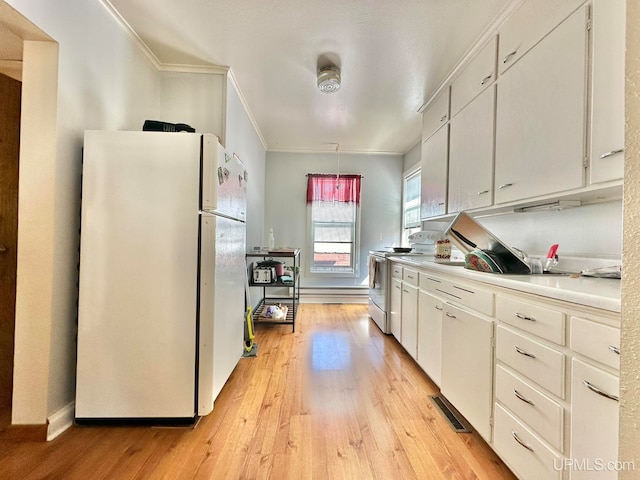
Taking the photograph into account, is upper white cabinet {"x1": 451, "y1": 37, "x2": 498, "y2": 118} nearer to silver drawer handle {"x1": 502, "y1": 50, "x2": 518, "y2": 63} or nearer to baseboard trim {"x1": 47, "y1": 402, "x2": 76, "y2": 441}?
silver drawer handle {"x1": 502, "y1": 50, "x2": 518, "y2": 63}

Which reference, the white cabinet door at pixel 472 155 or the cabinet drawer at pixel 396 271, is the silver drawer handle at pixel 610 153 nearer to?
the white cabinet door at pixel 472 155

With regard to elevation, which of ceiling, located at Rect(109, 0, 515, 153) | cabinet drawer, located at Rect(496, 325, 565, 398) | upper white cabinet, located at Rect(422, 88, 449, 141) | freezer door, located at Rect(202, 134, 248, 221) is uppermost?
ceiling, located at Rect(109, 0, 515, 153)

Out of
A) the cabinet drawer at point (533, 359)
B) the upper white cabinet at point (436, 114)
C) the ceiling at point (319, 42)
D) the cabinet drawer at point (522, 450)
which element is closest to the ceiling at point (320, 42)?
the ceiling at point (319, 42)

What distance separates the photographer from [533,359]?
3.78 feet

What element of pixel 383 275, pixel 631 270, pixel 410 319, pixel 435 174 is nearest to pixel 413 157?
pixel 435 174

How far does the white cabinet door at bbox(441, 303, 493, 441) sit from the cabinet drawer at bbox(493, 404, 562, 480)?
0.08 meters

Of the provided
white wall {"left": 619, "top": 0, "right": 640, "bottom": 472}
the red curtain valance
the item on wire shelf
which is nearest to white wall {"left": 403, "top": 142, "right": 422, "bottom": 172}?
the red curtain valance

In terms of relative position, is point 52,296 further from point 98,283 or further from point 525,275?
point 525,275

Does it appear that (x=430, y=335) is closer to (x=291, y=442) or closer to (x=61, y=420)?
(x=291, y=442)

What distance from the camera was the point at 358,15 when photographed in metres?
1.86

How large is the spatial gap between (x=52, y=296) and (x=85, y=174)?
0.66 m

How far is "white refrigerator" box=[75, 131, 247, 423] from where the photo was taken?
1.55m

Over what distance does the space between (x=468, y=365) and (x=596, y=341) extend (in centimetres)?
78

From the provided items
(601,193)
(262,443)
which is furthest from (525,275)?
(262,443)
